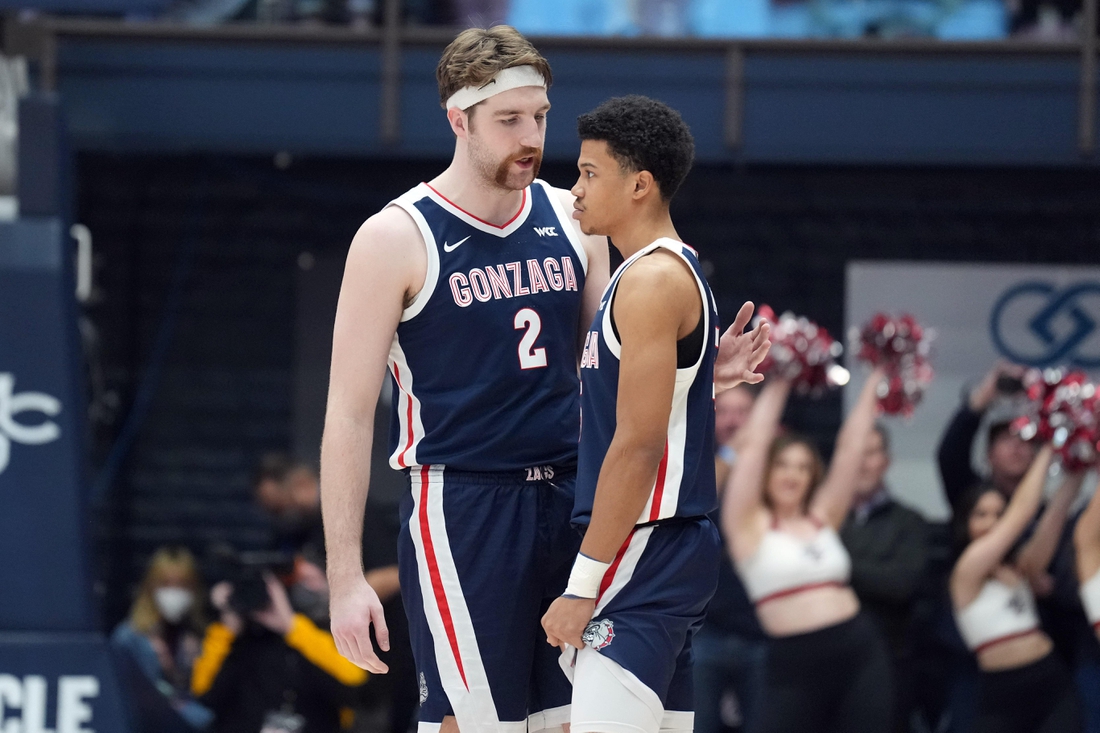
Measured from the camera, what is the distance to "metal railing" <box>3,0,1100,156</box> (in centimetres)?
826

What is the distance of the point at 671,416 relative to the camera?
3188 mm

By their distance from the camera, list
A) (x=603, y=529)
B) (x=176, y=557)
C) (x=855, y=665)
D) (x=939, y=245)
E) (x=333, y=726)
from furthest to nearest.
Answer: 1. (x=939, y=245)
2. (x=176, y=557)
3. (x=333, y=726)
4. (x=855, y=665)
5. (x=603, y=529)

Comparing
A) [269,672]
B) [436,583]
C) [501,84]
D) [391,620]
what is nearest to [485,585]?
[436,583]

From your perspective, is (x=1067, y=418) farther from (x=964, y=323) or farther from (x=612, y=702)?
(x=612, y=702)

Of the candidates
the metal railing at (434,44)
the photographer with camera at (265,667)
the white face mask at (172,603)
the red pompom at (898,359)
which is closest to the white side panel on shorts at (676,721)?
the photographer with camera at (265,667)

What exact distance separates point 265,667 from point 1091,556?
11.1ft

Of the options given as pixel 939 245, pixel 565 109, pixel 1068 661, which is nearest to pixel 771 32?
pixel 565 109

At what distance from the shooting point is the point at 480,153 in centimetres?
342

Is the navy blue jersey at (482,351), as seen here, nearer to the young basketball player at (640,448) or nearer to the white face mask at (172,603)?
the young basketball player at (640,448)

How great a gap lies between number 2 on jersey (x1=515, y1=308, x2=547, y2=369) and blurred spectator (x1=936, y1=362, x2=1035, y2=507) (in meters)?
3.98

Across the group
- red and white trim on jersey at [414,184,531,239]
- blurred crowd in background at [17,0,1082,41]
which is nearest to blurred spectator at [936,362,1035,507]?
blurred crowd in background at [17,0,1082,41]

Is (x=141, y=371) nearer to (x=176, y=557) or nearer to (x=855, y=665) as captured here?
(x=176, y=557)

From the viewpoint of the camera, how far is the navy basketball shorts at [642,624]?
3.08 m

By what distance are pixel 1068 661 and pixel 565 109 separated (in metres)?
3.92
